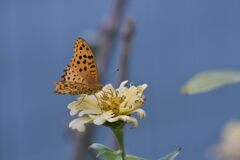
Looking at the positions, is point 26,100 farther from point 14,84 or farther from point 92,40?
point 92,40

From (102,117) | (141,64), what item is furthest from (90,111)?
(141,64)

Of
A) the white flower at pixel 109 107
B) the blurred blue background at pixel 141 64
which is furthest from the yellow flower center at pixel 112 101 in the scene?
the blurred blue background at pixel 141 64

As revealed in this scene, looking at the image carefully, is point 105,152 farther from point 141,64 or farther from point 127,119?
point 141,64

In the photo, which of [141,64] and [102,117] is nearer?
[102,117]

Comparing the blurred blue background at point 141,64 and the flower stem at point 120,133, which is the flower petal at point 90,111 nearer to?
the flower stem at point 120,133

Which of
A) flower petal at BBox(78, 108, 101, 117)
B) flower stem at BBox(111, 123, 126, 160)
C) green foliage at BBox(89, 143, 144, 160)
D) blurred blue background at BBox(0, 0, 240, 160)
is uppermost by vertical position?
blurred blue background at BBox(0, 0, 240, 160)

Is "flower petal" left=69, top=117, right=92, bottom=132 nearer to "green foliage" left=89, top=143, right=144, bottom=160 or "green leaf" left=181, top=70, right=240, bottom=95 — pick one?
"green foliage" left=89, top=143, right=144, bottom=160

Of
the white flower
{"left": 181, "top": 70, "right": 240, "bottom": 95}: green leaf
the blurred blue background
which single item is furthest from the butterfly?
the blurred blue background
